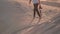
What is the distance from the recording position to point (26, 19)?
30.8 ft

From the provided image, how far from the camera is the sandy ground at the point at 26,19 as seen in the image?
8133 millimetres

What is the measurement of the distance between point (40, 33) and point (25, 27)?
948mm

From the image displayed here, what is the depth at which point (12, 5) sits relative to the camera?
1173 cm

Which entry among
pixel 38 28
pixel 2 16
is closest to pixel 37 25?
pixel 38 28

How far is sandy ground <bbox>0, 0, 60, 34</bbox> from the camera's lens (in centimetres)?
813

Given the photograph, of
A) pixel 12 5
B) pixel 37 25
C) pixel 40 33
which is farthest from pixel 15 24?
pixel 12 5

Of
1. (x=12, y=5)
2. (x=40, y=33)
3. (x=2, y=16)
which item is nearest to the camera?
(x=40, y=33)

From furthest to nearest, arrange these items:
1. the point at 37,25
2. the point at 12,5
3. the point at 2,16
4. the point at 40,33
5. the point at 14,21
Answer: the point at 12,5, the point at 2,16, the point at 14,21, the point at 37,25, the point at 40,33

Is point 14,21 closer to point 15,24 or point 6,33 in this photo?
point 15,24

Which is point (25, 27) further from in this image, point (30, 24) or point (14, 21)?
point (14, 21)

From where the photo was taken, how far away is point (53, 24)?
847cm

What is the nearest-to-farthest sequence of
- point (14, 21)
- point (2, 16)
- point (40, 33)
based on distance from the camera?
point (40, 33) → point (14, 21) → point (2, 16)

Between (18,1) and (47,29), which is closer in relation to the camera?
(47,29)

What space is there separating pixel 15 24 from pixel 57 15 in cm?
201
